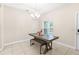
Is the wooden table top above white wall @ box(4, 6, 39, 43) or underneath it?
Answer: underneath

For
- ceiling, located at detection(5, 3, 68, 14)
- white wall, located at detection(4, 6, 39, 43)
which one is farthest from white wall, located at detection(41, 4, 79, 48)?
white wall, located at detection(4, 6, 39, 43)

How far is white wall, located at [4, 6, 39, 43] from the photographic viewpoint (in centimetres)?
135

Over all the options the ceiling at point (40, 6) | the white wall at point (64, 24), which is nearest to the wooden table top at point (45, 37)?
the white wall at point (64, 24)

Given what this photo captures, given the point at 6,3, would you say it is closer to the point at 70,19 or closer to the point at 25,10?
the point at 25,10

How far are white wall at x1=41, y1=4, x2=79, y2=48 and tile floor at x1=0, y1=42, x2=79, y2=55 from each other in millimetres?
96

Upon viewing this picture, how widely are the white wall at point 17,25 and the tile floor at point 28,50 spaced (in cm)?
10

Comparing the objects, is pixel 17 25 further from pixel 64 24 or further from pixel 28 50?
pixel 64 24

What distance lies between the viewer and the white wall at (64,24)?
4.39 feet

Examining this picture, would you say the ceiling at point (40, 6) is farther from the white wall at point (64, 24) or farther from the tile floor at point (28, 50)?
the tile floor at point (28, 50)

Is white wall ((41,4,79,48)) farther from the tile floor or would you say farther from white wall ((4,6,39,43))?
white wall ((4,6,39,43))

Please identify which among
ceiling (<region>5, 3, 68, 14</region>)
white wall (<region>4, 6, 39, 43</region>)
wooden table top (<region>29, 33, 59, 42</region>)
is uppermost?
ceiling (<region>5, 3, 68, 14</region>)

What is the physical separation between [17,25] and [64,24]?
0.71 metres

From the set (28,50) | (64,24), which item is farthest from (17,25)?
(64,24)

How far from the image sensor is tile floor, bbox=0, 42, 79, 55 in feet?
4.33
